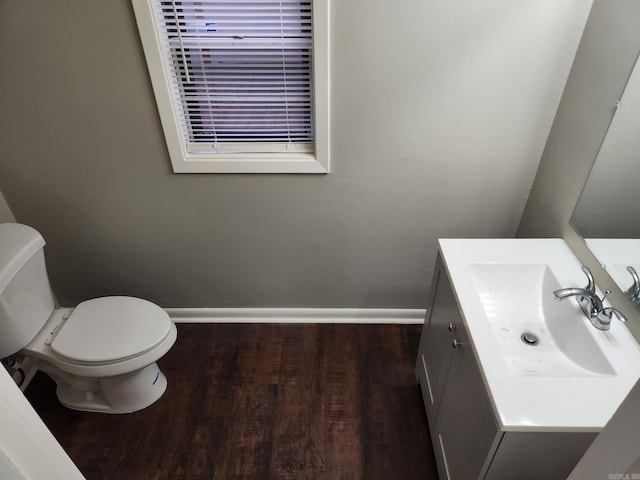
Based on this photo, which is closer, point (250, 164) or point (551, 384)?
point (551, 384)

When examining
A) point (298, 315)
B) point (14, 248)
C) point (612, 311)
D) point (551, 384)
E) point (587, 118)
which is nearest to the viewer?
point (551, 384)

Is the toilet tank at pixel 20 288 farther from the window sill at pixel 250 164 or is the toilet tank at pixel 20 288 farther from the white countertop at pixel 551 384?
the white countertop at pixel 551 384

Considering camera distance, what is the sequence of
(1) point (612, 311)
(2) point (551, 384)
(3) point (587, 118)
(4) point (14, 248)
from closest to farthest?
Answer: 1. (2) point (551, 384)
2. (1) point (612, 311)
3. (3) point (587, 118)
4. (4) point (14, 248)

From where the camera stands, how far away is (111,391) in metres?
1.81

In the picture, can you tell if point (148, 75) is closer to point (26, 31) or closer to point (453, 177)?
point (26, 31)

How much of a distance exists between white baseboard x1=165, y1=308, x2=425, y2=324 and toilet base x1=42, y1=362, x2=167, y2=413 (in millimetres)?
417

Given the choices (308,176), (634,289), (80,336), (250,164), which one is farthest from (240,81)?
(634,289)

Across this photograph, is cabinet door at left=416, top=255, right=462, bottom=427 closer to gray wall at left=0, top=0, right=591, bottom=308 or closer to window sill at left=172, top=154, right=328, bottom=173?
gray wall at left=0, top=0, right=591, bottom=308

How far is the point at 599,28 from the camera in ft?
4.57

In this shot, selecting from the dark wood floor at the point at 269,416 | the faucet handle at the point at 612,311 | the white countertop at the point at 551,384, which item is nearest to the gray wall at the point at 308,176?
the dark wood floor at the point at 269,416

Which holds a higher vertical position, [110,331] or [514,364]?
[514,364]

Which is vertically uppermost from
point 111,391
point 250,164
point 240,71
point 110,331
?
point 240,71

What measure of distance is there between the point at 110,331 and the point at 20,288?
0.36m

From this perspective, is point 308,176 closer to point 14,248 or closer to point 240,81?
point 240,81
